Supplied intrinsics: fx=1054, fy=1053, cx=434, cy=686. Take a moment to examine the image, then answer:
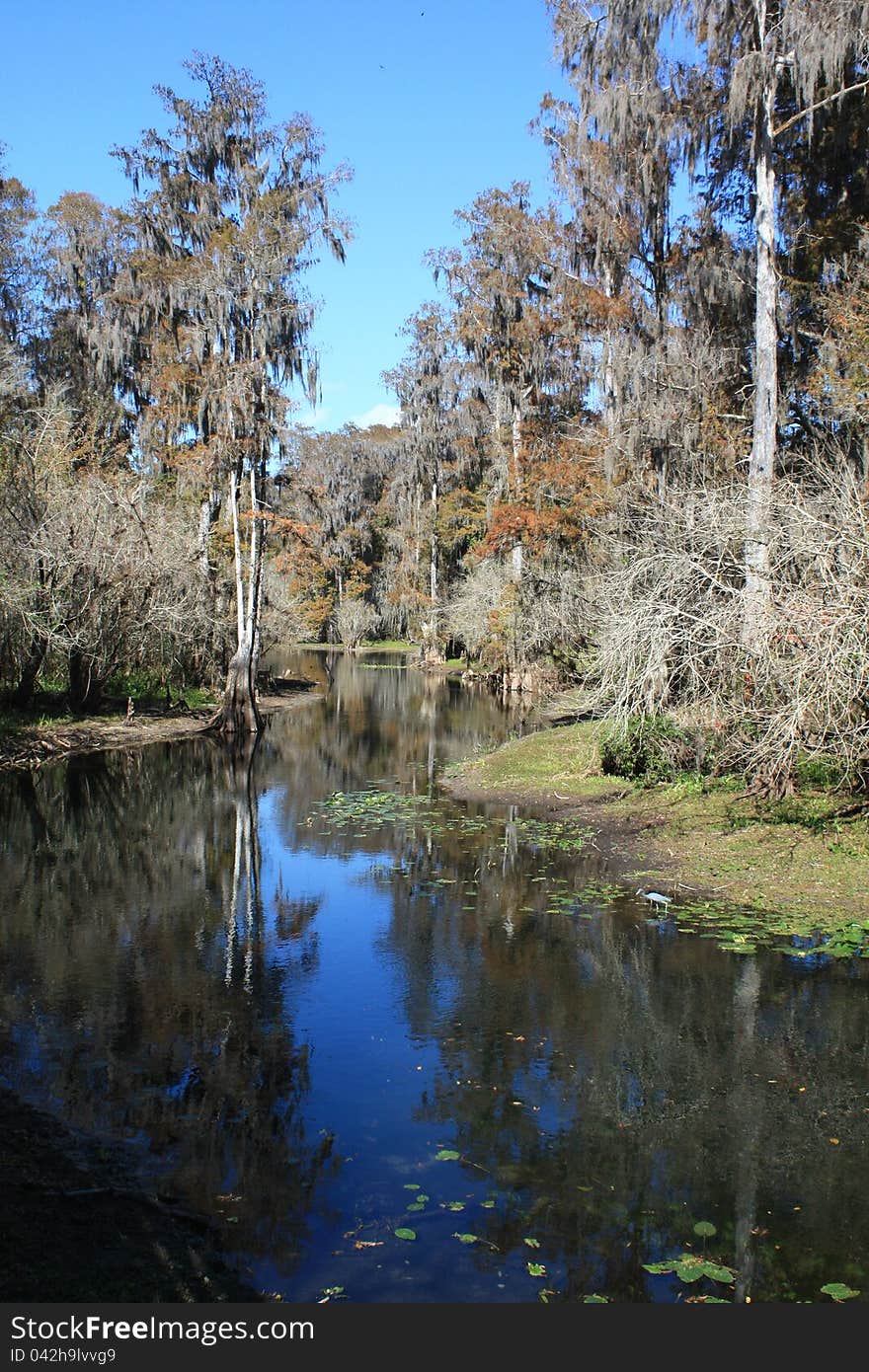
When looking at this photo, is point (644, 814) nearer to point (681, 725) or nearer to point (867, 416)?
point (681, 725)

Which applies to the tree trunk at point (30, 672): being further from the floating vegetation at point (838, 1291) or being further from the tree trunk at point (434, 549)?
the tree trunk at point (434, 549)

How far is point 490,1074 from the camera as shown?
24.3 ft

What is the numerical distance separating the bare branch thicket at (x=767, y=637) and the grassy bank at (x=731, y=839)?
1.82 feet

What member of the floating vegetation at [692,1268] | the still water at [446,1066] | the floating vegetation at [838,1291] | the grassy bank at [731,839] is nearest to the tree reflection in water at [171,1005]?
the still water at [446,1066]

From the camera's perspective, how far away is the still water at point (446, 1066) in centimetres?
530

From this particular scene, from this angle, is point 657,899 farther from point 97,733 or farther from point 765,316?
point 97,733

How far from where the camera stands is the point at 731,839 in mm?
13633

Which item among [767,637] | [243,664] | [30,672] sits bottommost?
[30,672]

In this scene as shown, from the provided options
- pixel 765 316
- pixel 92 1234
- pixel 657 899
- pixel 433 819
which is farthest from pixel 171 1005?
pixel 765 316

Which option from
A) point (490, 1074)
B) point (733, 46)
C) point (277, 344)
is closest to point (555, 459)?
point (277, 344)

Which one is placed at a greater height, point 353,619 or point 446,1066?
point 353,619

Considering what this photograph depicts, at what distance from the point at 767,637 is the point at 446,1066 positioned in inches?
253

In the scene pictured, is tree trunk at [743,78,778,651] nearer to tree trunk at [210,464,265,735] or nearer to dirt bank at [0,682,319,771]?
tree trunk at [210,464,265,735]

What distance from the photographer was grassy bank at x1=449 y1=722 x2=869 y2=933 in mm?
11375
